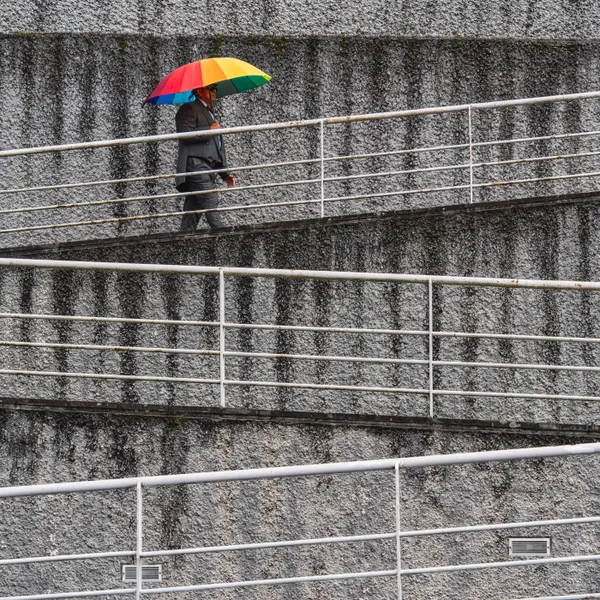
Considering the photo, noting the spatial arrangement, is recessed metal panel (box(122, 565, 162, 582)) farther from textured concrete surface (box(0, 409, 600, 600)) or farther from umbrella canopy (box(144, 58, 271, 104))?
umbrella canopy (box(144, 58, 271, 104))

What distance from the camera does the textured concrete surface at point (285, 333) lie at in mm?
9328

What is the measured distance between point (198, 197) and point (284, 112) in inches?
66.7

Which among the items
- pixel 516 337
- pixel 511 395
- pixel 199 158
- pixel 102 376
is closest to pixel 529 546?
pixel 511 395

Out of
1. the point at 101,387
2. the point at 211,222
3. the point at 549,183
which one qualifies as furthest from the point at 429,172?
the point at 101,387

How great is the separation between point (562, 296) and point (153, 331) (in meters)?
2.65

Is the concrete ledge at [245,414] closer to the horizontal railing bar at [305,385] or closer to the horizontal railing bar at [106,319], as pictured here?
the horizontal railing bar at [305,385]

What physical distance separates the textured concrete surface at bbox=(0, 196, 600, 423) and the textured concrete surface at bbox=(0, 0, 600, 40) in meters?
3.45

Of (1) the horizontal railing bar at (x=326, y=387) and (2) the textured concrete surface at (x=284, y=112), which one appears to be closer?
(1) the horizontal railing bar at (x=326, y=387)

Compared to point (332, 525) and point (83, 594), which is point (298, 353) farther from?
point (83, 594)

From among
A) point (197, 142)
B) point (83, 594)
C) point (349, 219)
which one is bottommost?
point (83, 594)

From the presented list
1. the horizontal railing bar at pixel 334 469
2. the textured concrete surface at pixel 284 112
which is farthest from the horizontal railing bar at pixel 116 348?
the textured concrete surface at pixel 284 112

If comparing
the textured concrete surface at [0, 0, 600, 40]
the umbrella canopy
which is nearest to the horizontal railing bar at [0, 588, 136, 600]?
the umbrella canopy

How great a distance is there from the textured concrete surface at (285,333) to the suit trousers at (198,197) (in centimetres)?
100

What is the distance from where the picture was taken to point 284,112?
40.5ft
